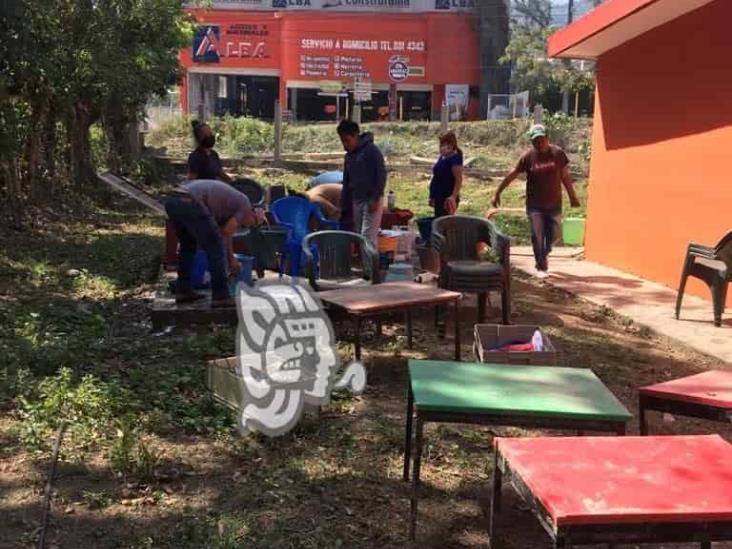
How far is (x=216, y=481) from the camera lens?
3.69 m

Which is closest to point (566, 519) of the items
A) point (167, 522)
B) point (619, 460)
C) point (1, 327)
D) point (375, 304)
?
point (619, 460)

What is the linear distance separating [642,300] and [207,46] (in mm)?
34836

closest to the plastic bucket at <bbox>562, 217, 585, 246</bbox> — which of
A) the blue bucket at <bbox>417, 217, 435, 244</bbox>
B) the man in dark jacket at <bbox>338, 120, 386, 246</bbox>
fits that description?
the blue bucket at <bbox>417, 217, 435, 244</bbox>

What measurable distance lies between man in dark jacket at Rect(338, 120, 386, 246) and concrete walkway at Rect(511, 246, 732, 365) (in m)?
2.53

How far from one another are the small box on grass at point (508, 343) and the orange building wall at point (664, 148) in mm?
3424

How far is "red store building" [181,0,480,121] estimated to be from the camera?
3834 centimetres

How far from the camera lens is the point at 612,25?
8570 mm

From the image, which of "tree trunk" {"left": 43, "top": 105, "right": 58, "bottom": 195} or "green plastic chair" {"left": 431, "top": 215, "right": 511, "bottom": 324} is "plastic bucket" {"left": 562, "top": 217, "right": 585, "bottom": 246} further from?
"tree trunk" {"left": 43, "top": 105, "right": 58, "bottom": 195}

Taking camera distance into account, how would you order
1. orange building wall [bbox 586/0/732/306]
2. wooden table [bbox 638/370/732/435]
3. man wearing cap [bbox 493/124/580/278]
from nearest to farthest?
1. wooden table [bbox 638/370/732/435]
2. orange building wall [bbox 586/0/732/306]
3. man wearing cap [bbox 493/124/580/278]

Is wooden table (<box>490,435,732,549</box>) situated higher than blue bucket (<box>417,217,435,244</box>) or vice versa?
blue bucket (<box>417,217,435,244</box>)

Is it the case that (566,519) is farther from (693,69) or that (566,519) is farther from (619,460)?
(693,69)

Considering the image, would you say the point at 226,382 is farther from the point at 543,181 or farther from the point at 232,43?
the point at 232,43

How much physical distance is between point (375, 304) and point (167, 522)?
2035mm

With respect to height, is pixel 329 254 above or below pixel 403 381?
above
